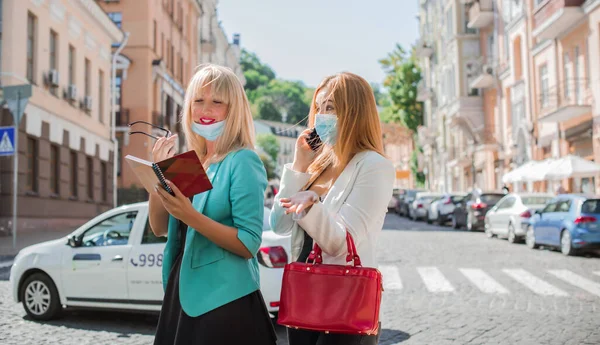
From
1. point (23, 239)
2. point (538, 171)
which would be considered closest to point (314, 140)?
point (23, 239)

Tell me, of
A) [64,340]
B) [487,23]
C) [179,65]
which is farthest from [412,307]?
[179,65]

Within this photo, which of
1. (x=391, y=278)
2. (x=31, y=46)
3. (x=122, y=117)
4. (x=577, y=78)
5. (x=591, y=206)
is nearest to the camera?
(x=391, y=278)

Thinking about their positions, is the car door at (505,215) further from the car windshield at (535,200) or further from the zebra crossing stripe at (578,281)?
the zebra crossing stripe at (578,281)

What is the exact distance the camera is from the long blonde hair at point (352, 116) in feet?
9.05

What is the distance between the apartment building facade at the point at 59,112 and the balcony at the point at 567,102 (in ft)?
60.2

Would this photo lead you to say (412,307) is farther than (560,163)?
No

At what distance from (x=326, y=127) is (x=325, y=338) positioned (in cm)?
81

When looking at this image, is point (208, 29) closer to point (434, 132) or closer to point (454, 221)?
point (434, 132)

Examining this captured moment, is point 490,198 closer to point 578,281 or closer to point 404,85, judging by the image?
point 578,281

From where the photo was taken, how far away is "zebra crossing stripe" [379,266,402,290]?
11183 millimetres

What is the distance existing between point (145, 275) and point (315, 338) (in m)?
5.30

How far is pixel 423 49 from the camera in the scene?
5903 cm

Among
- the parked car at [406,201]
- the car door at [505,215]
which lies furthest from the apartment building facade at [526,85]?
the car door at [505,215]

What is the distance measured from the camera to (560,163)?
24.5 m
